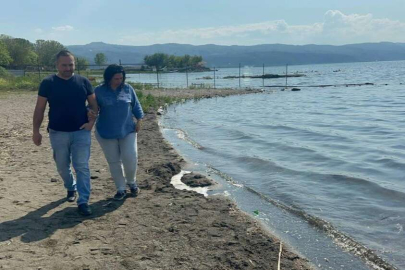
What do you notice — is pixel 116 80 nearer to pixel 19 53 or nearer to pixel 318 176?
pixel 318 176

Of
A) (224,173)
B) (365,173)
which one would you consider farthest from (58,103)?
(365,173)

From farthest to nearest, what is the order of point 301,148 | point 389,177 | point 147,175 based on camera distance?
point 301,148 < point 389,177 < point 147,175

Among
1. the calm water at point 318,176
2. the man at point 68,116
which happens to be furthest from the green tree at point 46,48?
the man at point 68,116

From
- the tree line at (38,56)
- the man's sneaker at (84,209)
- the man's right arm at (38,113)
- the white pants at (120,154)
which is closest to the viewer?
the man's right arm at (38,113)

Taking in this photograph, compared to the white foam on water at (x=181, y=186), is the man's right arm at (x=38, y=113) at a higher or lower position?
higher

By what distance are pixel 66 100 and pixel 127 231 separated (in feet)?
6.01

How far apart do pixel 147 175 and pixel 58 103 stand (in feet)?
10.5

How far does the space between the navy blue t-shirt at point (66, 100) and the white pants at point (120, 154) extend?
66 centimetres

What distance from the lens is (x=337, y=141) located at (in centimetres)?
1295

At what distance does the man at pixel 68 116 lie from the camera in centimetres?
511

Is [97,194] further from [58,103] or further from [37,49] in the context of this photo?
[37,49]

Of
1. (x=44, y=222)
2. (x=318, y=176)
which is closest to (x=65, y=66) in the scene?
(x=44, y=222)

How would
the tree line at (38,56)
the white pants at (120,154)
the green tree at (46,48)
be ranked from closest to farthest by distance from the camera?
the white pants at (120,154)
the tree line at (38,56)
the green tree at (46,48)

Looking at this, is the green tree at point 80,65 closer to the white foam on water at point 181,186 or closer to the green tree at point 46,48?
the green tree at point 46,48
